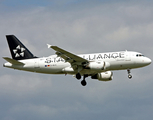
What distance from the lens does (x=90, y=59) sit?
172 ft

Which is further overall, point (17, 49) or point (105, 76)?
point (17, 49)

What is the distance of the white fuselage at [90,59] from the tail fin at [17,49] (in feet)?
5.22

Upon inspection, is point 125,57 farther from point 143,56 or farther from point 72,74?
point 72,74

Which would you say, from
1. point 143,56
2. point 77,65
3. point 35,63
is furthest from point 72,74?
point 143,56

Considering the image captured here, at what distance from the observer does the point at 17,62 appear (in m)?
53.8

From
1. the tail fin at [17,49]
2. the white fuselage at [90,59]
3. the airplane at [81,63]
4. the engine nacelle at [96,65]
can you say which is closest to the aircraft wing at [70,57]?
the airplane at [81,63]

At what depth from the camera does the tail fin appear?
56.3m

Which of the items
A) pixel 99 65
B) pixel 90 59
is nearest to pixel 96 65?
pixel 99 65

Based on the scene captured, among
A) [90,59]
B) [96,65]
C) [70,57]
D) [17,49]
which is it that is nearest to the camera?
[70,57]

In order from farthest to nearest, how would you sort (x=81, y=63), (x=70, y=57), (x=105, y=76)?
(x=105, y=76)
(x=81, y=63)
(x=70, y=57)

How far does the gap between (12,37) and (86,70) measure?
1477 centimetres

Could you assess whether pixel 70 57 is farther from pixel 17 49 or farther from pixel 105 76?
pixel 17 49

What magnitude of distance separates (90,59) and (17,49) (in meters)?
13.1

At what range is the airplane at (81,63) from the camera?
50969 mm
